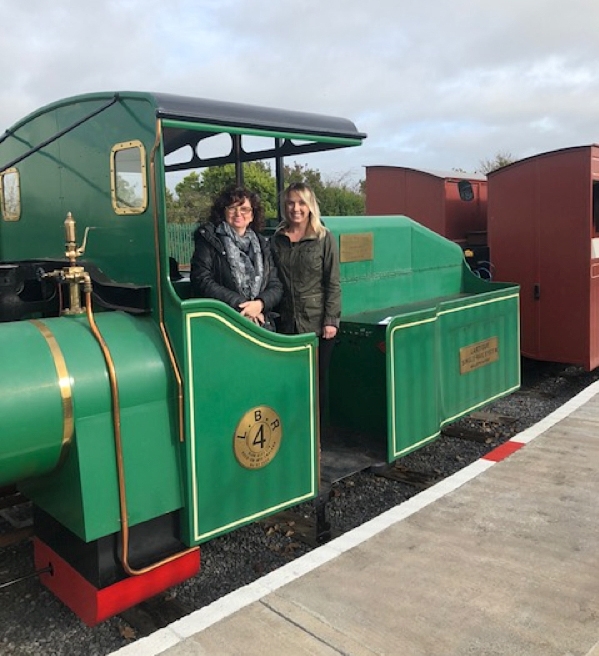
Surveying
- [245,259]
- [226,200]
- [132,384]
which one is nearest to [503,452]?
[245,259]

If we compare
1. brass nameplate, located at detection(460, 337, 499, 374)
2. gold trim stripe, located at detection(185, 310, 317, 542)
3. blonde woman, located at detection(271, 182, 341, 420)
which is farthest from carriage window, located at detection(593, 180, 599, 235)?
gold trim stripe, located at detection(185, 310, 317, 542)

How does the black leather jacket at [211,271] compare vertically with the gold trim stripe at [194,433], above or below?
above

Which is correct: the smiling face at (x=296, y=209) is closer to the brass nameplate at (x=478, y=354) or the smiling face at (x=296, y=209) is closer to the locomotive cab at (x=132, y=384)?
the locomotive cab at (x=132, y=384)

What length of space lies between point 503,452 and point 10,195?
3.54 m

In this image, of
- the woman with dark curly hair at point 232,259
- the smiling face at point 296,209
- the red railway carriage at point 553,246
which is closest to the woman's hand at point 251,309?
the woman with dark curly hair at point 232,259

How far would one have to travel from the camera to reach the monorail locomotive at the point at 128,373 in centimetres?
268

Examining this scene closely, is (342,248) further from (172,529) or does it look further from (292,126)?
(172,529)

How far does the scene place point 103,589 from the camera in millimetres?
2865

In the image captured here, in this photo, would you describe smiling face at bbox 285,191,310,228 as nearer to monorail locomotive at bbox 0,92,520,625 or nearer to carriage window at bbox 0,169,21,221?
monorail locomotive at bbox 0,92,520,625

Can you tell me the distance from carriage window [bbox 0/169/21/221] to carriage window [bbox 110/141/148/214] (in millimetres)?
1117

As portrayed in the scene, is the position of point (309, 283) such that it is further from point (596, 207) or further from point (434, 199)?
point (434, 199)

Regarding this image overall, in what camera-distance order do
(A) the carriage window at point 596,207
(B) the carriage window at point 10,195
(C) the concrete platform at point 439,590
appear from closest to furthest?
(C) the concrete platform at point 439,590, (B) the carriage window at point 10,195, (A) the carriage window at point 596,207

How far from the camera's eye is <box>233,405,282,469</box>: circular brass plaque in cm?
314

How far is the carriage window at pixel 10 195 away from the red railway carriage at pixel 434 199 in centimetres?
612
